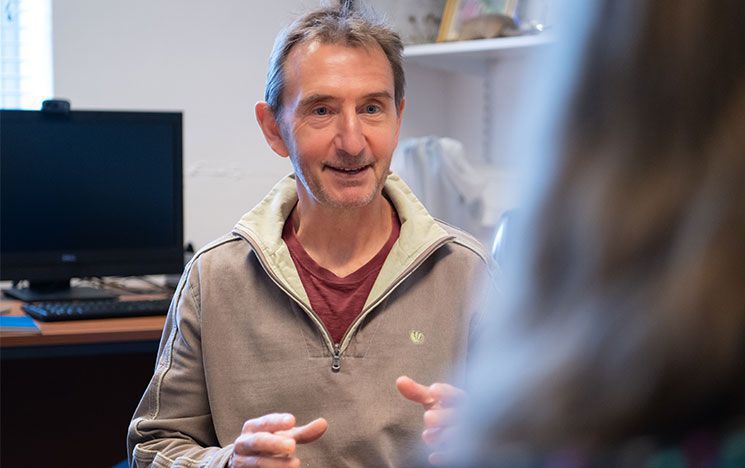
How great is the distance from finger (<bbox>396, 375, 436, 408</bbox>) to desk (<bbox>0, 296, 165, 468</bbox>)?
1.74 meters

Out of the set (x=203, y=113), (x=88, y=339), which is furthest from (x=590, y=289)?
(x=203, y=113)

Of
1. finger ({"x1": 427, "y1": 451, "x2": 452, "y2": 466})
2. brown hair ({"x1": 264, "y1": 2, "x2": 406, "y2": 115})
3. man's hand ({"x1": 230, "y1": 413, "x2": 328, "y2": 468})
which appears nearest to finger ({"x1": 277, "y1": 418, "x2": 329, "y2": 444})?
man's hand ({"x1": 230, "y1": 413, "x2": 328, "y2": 468})

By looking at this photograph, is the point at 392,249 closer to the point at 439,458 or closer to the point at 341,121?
the point at 341,121

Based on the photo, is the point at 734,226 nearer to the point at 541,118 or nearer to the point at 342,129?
the point at 541,118


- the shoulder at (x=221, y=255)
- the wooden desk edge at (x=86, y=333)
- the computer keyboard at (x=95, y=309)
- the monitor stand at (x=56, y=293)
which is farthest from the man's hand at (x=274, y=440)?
the monitor stand at (x=56, y=293)

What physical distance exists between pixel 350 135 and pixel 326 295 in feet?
0.84

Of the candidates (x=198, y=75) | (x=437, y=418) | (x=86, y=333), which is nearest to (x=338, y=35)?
(x=437, y=418)

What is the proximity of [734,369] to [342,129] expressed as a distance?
1285mm

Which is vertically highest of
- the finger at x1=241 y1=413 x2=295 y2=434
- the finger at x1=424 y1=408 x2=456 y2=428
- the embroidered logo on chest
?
the finger at x1=424 y1=408 x2=456 y2=428

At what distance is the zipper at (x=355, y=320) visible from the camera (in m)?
A: 1.52

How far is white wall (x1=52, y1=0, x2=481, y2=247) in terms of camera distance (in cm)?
388

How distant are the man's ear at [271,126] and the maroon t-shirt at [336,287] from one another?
0.58ft

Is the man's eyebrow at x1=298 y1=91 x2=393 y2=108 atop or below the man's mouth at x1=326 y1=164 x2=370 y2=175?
atop

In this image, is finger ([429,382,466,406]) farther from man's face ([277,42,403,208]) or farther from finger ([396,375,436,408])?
man's face ([277,42,403,208])
